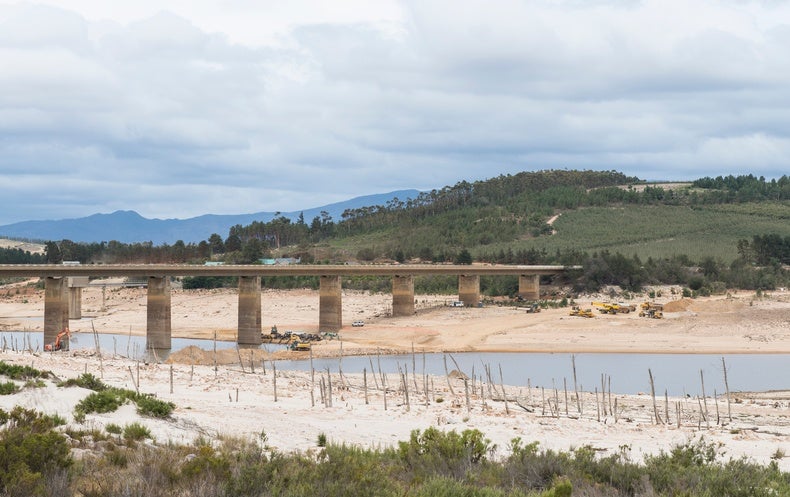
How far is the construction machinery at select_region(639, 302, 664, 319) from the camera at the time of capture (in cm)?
7448

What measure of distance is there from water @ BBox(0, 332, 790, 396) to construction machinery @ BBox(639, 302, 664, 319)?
16117 millimetres

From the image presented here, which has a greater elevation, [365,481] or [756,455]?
[365,481]

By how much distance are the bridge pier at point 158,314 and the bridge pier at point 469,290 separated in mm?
31513

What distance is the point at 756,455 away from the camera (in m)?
21.8

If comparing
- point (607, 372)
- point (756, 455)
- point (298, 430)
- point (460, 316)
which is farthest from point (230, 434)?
point (460, 316)

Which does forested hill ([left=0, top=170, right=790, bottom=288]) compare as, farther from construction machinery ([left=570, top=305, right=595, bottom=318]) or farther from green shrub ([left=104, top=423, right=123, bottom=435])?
green shrub ([left=104, top=423, right=123, bottom=435])

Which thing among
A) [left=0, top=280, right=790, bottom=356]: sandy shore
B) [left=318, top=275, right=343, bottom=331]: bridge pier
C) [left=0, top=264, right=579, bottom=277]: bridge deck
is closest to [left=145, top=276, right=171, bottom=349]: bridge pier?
[left=0, top=264, right=579, bottom=277]: bridge deck

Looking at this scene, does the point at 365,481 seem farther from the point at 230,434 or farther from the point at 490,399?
the point at 490,399

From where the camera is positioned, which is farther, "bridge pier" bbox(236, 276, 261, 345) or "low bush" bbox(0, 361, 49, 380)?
"bridge pier" bbox(236, 276, 261, 345)

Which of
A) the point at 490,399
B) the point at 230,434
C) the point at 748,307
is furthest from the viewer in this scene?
the point at 748,307

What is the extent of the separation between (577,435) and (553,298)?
70.3 metres

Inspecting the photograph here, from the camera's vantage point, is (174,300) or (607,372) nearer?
(607,372)

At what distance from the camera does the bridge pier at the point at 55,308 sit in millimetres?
66875

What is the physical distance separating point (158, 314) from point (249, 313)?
6832 millimetres
